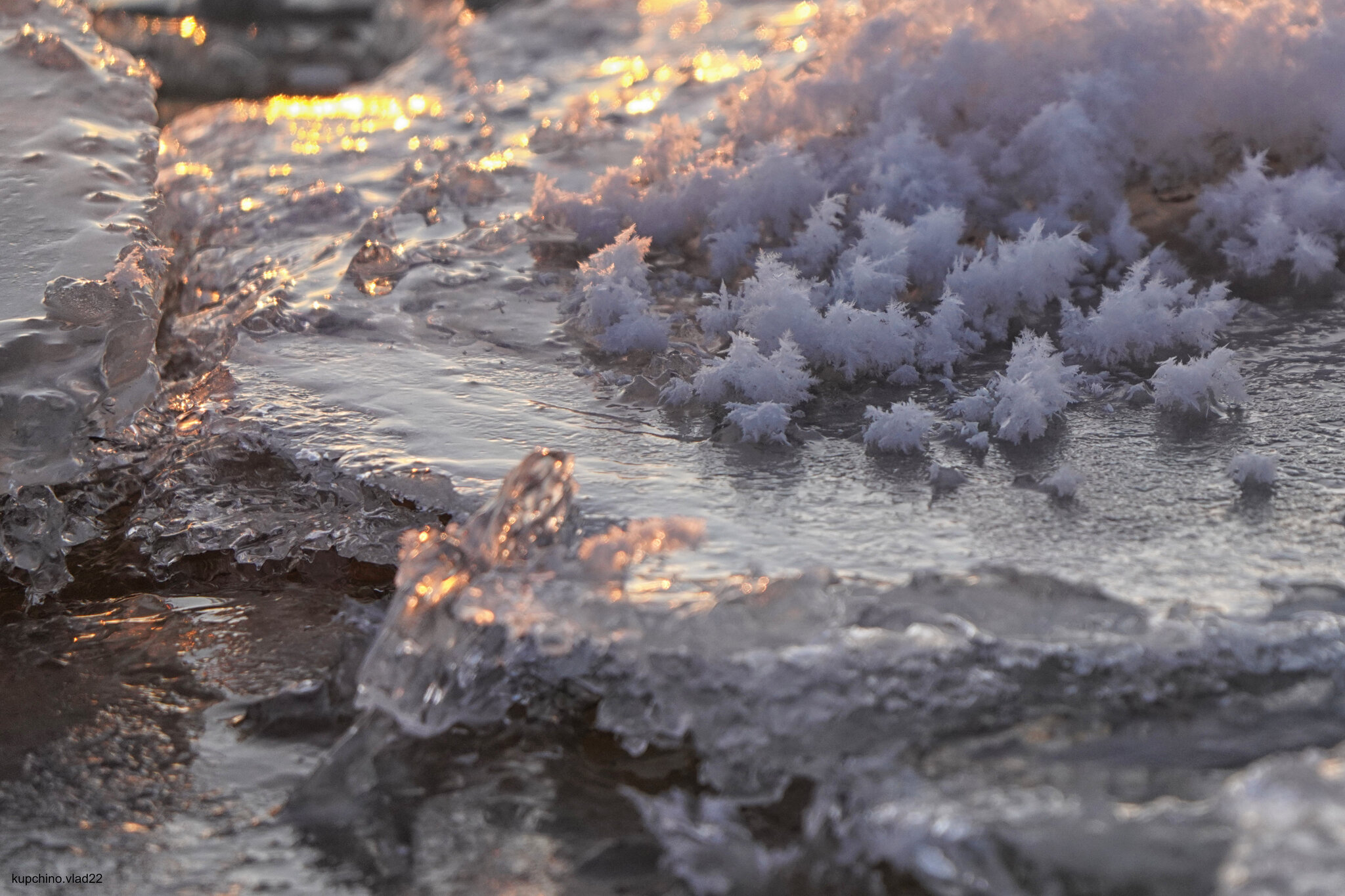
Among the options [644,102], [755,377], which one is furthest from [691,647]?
[644,102]

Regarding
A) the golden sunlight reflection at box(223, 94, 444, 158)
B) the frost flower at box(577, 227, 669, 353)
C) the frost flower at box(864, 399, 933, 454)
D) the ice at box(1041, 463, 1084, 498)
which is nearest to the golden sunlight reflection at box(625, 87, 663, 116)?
the golden sunlight reflection at box(223, 94, 444, 158)

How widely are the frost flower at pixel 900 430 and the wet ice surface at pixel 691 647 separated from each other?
0.03 m

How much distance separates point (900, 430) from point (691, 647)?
70cm

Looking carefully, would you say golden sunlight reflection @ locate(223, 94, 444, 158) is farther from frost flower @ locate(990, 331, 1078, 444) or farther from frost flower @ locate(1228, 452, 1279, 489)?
frost flower @ locate(1228, 452, 1279, 489)

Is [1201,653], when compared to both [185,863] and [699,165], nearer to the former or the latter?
[185,863]

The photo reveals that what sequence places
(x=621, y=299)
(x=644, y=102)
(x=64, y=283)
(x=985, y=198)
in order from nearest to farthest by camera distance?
(x=64, y=283), (x=621, y=299), (x=985, y=198), (x=644, y=102)

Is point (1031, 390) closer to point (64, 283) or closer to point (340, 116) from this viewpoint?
point (64, 283)

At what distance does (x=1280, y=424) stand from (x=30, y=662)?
6.50 ft

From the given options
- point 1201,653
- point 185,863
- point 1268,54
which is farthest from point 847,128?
point 185,863

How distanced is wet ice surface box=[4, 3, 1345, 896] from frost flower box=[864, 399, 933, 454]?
3 cm

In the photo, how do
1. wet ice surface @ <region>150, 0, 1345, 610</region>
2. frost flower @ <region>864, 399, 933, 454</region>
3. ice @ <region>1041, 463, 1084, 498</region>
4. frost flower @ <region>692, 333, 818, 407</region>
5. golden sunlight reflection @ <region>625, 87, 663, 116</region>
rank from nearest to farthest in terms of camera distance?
wet ice surface @ <region>150, 0, 1345, 610</region>, ice @ <region>1041, 463, 1084, 498</region>, frost flower @ <region>864, 399, 933, 454</region>, frost flower @ <region>692, 333, 818, 407</region>, golden sunlight reflection @ <region>625, 87, 663, 116</region>

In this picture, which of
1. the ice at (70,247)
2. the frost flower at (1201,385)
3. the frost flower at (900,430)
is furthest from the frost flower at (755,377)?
the ice at (70,247)

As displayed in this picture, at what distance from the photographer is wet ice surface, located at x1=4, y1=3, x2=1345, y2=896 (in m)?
1.42

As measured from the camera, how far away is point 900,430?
6.96ft
